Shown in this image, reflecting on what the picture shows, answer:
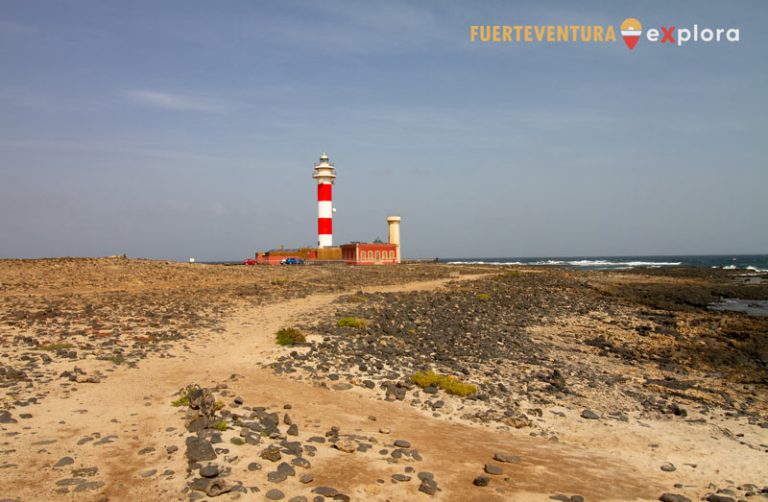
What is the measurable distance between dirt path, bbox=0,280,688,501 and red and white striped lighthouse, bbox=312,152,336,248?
5663 cm

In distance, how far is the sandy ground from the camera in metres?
7.00

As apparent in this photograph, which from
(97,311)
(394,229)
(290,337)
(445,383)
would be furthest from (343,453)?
(394,229)

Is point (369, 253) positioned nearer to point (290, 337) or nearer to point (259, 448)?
point (290, 337)

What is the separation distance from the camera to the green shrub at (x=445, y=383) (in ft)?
39.2

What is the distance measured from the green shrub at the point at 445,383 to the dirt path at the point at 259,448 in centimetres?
130

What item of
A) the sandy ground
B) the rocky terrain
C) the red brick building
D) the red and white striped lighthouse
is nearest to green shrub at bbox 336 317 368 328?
the rocky terrain

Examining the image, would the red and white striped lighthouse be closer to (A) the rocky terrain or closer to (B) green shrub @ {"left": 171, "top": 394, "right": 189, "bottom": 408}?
(A) the rocky terrain

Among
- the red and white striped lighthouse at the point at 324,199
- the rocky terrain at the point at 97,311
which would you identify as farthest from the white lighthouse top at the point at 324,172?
the rocky terrain at the point at 97,311

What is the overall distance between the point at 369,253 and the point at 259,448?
183ft

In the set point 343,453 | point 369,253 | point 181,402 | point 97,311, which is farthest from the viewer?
point 369,253

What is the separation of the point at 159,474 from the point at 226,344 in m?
8.27

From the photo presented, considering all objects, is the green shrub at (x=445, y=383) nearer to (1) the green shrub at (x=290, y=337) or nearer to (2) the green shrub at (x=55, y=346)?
(1) the green shrub at (x=290, y=337)

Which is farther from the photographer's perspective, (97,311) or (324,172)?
(324,172)

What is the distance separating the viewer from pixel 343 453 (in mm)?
8188
